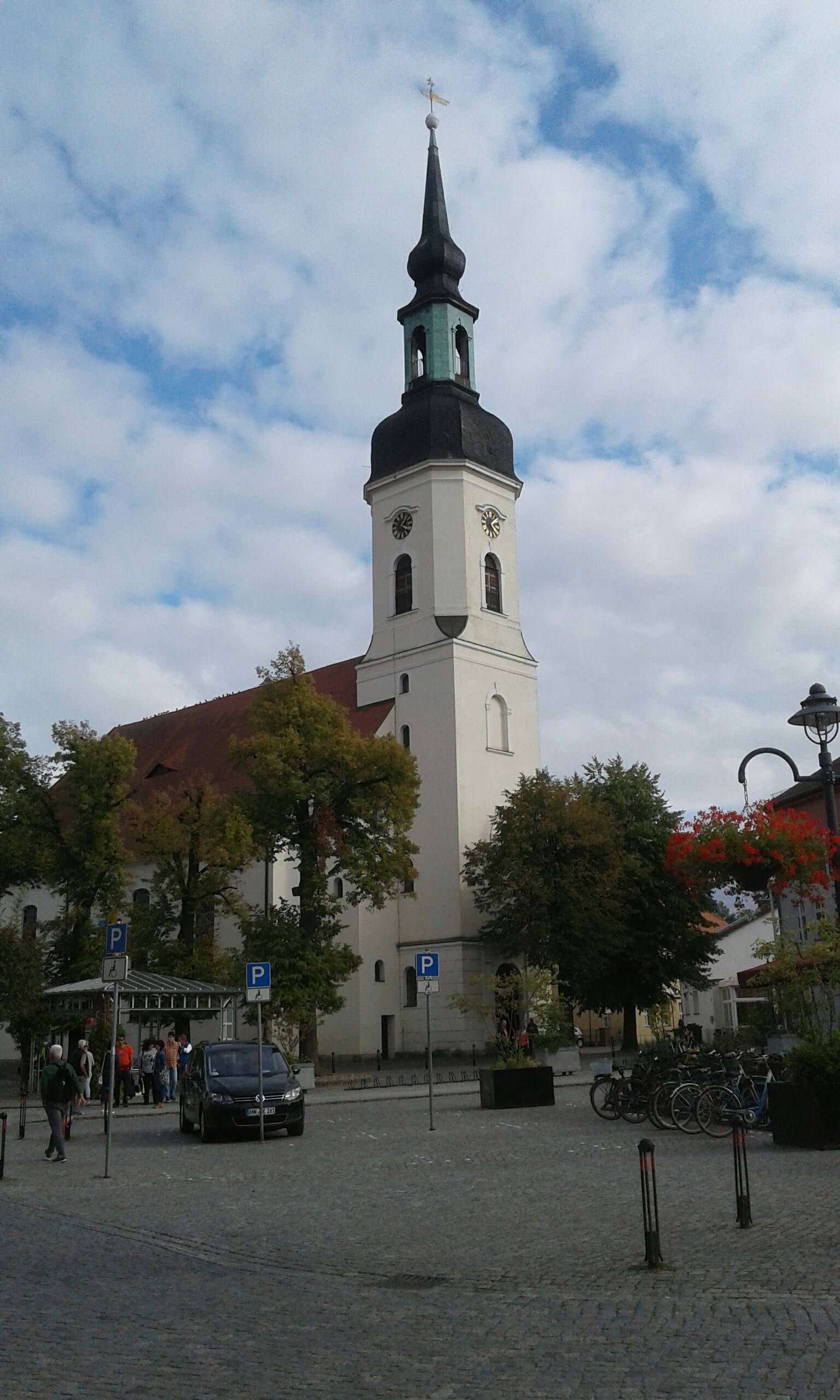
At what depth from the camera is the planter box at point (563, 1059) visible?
36562 mm

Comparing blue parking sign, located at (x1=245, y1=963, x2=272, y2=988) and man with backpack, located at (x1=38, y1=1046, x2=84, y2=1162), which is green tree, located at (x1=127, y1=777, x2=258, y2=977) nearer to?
blue parking sign, located at (x1=245, y1=963, x2=272, y2=988)

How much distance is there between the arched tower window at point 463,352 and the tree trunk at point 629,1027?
2649cm

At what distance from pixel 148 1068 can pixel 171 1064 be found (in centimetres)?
55

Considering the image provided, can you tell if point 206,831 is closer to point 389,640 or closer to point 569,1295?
point 389,640

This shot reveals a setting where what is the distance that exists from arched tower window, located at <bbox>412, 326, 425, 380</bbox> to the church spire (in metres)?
1.43

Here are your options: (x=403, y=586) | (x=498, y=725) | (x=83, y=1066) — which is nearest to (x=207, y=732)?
(x=403, y=586)

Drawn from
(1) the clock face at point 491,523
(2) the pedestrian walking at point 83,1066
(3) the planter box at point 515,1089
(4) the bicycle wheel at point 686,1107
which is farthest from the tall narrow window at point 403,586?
(4) the bicycle wheel at point 686,1107

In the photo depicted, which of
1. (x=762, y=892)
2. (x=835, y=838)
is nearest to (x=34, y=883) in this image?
(x=762, y=892)

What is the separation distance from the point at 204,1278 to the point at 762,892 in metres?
12.3

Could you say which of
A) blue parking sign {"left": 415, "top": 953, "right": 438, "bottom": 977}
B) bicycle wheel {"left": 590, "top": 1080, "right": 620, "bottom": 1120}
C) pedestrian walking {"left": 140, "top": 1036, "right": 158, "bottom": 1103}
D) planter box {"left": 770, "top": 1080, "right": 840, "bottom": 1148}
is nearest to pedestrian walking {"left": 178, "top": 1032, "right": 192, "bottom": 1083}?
pedestrian walking {"left": 140, "top": 1036, "right": 158, "bottom": 1103}

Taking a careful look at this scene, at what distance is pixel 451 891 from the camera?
46.8m

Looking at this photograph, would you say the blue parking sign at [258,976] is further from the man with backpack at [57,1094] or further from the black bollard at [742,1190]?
the black bollard at [742,1190]

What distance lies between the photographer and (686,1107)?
1695 cm

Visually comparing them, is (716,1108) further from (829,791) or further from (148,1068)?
(148,1068)
